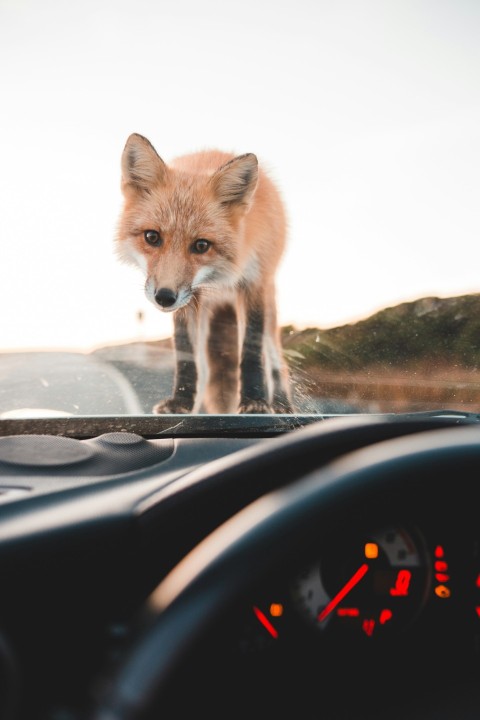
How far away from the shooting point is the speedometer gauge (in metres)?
1.93

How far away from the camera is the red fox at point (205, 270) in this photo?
3750 mm

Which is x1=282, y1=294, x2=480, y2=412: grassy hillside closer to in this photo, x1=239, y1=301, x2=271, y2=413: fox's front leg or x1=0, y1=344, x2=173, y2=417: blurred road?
x1=239, y1=301, x2=271, y2=413: fox's front leg

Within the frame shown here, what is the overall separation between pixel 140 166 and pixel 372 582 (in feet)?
8.35

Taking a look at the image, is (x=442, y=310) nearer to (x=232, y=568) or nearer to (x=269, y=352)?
(x=269, y=352)

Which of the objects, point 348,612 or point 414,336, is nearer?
point 348,612

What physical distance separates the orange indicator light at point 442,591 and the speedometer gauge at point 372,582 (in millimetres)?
29

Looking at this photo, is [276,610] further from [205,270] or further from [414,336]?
[205,270]

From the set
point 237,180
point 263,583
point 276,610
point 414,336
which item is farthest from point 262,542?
point 237,180

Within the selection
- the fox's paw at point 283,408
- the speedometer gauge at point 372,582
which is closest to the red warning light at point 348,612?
the speedometer gauge at point 372,582

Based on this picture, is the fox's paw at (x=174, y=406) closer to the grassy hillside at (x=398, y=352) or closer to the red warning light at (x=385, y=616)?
the grassy hillside at (x=398, y=352)

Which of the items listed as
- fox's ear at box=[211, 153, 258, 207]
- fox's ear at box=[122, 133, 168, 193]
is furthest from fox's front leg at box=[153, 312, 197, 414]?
fox's ear at box=[211, 153, 258, 207]

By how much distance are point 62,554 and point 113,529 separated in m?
0.15

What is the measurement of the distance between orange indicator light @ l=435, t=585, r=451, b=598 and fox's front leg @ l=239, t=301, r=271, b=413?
5.49 ft

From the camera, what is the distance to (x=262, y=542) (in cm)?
142
